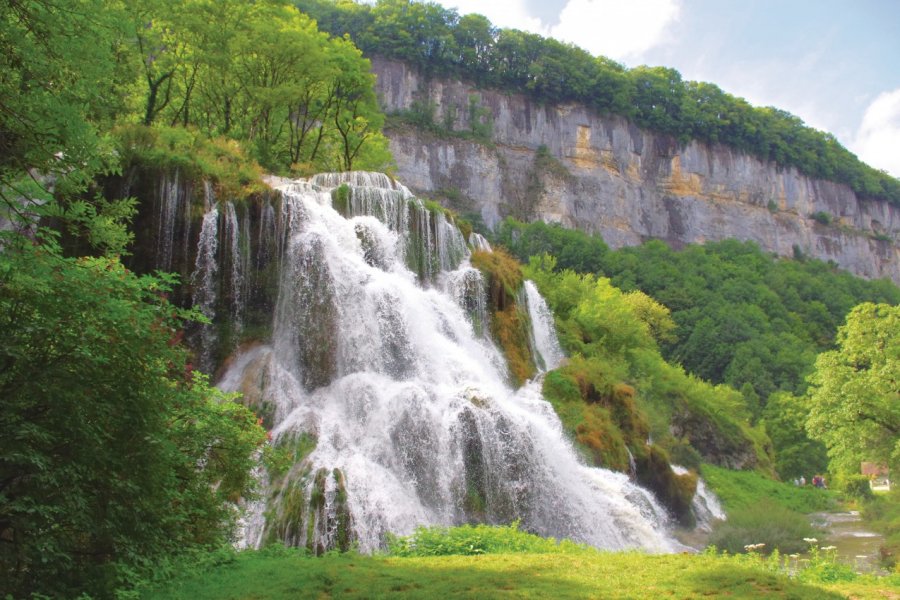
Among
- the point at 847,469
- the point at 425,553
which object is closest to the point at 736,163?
the point at 847,469

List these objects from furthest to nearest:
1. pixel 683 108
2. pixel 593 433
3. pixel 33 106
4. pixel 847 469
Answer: pixel 683 108 < pixel 847 469 < pixel 593 433 < pixel 33 106

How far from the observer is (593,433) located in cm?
1723

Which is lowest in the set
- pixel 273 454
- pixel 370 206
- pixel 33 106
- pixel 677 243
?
pixel 273 454

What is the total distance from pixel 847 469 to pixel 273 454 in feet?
57.4

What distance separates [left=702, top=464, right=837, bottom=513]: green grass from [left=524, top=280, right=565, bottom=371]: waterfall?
720 centimetres

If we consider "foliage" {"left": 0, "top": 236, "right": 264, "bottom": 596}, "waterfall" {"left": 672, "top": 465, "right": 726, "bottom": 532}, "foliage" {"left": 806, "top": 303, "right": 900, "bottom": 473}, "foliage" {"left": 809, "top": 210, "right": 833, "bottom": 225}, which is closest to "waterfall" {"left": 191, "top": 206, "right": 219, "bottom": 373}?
"foliage" {"left": 0, "top": 236, "right": 264, "bottom": 596}

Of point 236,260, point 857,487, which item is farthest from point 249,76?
point 857,487

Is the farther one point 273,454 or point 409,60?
point 409,60

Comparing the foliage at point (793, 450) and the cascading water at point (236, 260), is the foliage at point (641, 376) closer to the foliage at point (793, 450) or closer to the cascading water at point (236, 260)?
the foliage at point (793, 450)

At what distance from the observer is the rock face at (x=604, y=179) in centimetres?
6309

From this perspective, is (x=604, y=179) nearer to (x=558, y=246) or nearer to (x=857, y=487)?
(x=558, y=246)

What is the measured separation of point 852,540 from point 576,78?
61784 mm

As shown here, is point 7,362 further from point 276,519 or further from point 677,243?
point 677,243

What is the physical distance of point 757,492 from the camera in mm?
27062
